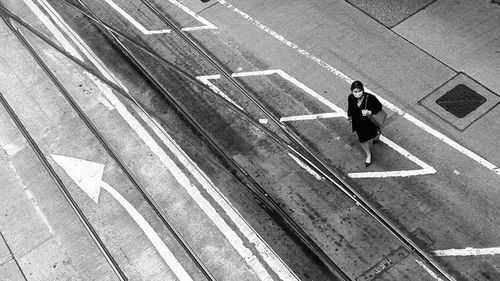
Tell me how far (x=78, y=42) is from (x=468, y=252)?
10.6 meters

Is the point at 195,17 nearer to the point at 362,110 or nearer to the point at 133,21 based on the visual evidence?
the point at 133,21

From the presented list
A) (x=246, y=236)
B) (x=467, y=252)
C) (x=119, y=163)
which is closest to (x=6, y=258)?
(x=119, y=163)

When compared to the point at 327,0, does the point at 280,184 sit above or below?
below

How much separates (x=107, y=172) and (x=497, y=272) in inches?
290

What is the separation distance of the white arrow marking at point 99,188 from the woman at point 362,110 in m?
3.90

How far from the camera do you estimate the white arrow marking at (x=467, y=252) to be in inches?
354

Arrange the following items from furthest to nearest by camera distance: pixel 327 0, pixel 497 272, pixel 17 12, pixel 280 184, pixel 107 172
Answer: pixel 17 12 < pixel 327 0 < pixel 107 172 < pixel 280 184 < pixel 497 272

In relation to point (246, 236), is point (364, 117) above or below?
above

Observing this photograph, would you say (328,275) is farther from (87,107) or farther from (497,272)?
(87,107)

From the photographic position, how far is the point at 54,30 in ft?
49.8

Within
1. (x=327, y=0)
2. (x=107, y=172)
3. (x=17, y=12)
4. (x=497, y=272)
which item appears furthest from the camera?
(x=17, y=12)

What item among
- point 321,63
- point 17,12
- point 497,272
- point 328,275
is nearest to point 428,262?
point 497,272

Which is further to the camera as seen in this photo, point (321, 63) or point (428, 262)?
point (321, 63)

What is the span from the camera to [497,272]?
28.7ft
